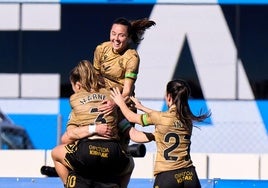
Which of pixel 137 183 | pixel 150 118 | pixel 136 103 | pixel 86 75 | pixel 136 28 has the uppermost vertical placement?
pixel 136 28

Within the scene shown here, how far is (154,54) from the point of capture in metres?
17.2

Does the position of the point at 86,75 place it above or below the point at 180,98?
above

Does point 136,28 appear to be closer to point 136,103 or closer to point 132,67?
point 132,67

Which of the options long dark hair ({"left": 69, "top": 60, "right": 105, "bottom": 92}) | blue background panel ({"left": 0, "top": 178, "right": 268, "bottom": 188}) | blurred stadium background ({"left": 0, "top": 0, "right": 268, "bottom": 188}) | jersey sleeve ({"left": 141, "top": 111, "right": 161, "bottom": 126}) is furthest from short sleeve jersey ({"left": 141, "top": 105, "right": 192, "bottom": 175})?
blurred stadium background ({"left": 0, "top": 0, "right": 268, "bottom": 188})

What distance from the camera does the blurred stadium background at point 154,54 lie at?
1706 cm

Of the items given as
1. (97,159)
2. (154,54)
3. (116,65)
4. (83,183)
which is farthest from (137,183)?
(154,54)

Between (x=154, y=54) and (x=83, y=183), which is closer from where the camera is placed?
(x=83, y=183)

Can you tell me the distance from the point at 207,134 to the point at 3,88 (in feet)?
12.6

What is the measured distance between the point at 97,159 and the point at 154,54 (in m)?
10.4

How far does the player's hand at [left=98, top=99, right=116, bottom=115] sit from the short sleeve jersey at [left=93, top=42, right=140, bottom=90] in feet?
1.47

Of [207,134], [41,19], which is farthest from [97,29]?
[207,134]

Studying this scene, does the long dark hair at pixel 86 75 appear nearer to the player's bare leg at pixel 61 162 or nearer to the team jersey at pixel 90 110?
the team jersey at pixel 90 110

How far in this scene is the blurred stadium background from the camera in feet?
56.0

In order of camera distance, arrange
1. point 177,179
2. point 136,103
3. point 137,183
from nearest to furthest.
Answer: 1. point 177,179
2. point 136,103
3. point 137,183
